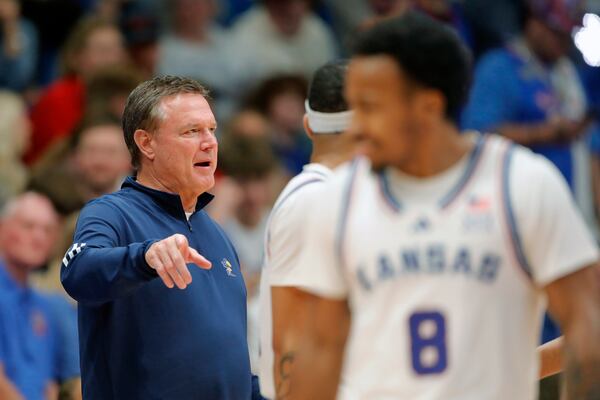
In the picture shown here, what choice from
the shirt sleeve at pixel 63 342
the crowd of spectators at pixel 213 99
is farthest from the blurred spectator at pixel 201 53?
the shirt sleeve at pixel 63 342

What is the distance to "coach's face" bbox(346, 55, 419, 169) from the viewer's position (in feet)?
13.7

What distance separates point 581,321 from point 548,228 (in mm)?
289

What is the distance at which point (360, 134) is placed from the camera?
13.9 feet

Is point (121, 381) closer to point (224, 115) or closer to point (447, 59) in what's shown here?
point (447, 59)

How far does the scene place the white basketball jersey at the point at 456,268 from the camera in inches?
160

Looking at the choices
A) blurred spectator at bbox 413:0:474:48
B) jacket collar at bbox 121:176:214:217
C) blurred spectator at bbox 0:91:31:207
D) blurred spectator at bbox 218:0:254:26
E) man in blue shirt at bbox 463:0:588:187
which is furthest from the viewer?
blurred spectator at bbox 218:0:254:26

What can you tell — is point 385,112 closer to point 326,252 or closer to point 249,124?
point 326,252

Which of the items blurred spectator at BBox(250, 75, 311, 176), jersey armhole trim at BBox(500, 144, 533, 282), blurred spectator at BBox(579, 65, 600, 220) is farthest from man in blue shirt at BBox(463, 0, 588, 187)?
jersey armhole trim at BBox(500, 144, 533, 282)

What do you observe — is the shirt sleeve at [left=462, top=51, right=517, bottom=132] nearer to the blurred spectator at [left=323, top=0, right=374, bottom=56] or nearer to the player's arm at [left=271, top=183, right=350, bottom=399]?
the blurred spectator at [left=323, top=0, right=374, bottom=56]

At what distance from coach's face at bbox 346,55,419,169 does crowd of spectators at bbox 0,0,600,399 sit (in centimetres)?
475

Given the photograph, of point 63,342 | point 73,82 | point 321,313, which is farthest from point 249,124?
point 321,313

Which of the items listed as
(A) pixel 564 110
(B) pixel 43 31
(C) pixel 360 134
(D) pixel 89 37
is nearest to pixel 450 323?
(C) pixel 360 134

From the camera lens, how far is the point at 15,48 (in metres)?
12.0

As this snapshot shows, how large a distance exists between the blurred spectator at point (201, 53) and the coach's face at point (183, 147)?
6672 millimetres
